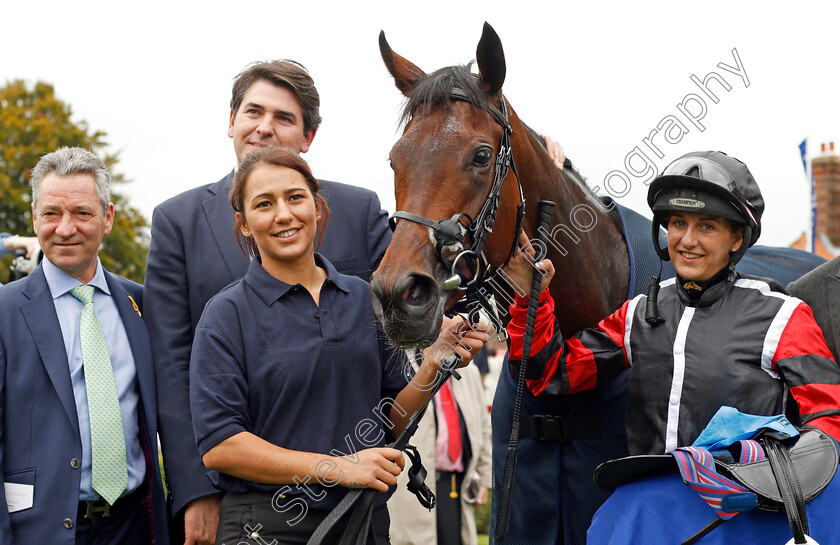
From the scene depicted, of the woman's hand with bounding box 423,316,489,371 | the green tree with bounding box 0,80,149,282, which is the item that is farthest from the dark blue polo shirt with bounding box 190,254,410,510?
the green tree with bounding box 0,80,149,282

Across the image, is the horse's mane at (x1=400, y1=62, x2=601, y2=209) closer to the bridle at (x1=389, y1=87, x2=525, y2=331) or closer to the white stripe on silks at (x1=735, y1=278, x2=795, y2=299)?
the bridle at (x1=389, y1=87, x2=525, y2=331)

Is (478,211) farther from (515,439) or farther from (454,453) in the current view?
(454,453)

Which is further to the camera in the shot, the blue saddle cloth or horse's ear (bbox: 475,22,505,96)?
horse's ear (bbox: 475,22,505,96)

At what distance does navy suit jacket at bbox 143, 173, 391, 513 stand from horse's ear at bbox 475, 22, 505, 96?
2.62 feet

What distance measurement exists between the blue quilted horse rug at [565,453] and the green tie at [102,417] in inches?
60.9

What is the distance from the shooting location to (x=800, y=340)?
2.19m

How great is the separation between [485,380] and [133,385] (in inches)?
247

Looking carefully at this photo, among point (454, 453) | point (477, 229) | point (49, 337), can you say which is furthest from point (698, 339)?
point (454, 453)

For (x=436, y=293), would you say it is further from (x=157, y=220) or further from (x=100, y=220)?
(x=100, y=220)

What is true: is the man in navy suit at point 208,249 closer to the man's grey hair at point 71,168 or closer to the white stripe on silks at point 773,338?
the man's grey hair at point 71,168

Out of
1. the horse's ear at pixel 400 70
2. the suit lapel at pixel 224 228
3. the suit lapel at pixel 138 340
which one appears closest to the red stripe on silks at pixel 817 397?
the horse's ear at pixel 400 70

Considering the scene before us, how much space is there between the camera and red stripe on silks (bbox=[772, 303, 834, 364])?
218 centimetres

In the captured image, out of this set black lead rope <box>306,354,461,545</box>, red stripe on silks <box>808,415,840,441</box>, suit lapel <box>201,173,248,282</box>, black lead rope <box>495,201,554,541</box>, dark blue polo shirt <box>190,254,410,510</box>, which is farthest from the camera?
suit lapel <box>201,173,248,282</box>

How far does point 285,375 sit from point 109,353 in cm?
117
